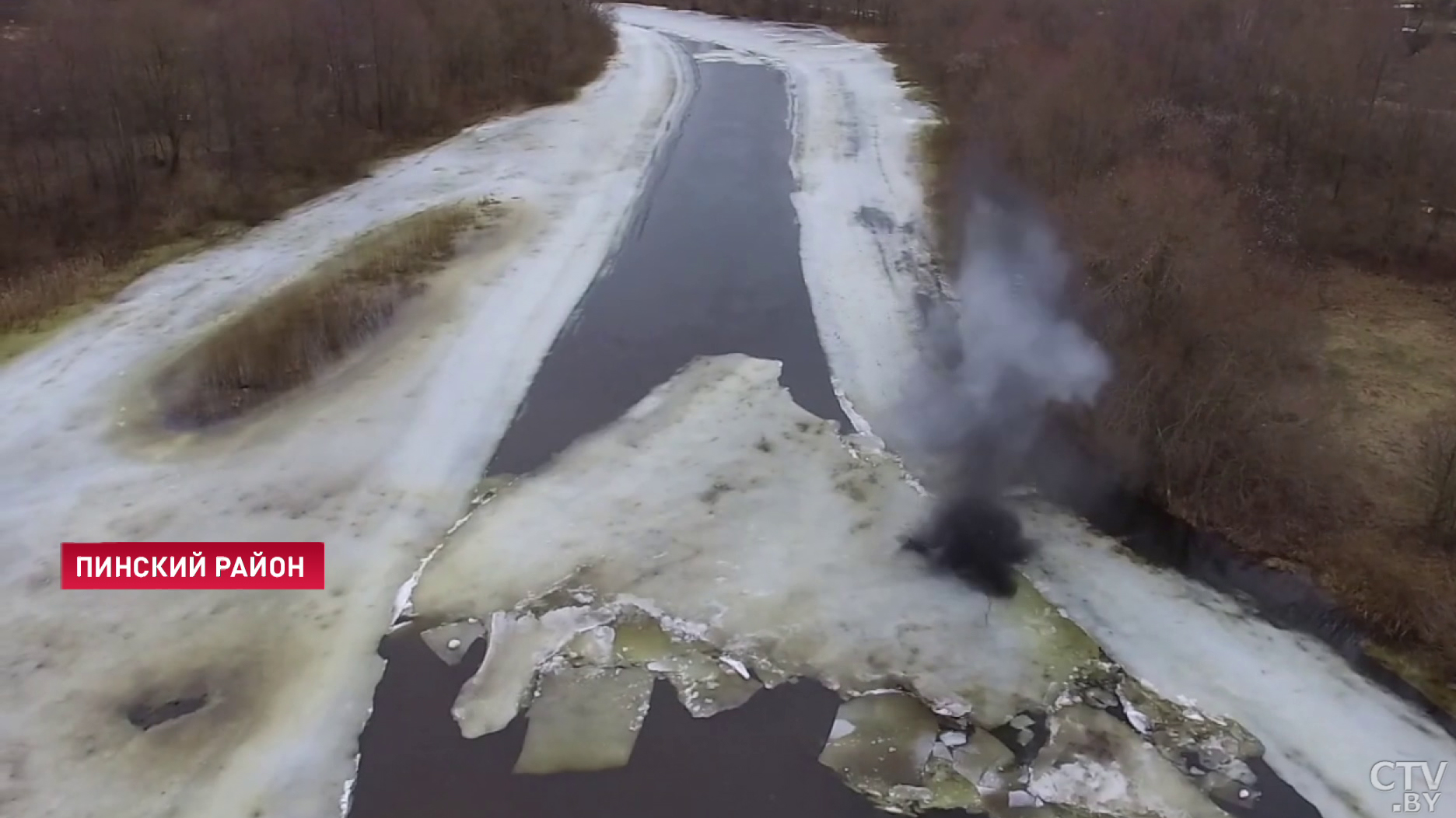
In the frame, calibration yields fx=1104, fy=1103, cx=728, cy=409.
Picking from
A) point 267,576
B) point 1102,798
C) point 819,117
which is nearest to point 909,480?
point 1102,798

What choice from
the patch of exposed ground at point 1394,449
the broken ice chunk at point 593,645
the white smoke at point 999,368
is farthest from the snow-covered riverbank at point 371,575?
the patch of exposed ground at point 1394,449

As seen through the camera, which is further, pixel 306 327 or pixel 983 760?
pixel 306 327

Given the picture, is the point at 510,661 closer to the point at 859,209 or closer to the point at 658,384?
the point at 658,384

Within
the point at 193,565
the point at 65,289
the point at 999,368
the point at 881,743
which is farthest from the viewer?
the point at 65,289

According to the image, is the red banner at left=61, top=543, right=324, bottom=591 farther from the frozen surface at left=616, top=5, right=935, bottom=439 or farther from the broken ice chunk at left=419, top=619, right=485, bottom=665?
the frozen surface at left=616, top=5, right=935, bottom=439

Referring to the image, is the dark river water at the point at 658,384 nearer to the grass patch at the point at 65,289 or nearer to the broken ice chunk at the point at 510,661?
the broken ice chunk at the point at 510,661

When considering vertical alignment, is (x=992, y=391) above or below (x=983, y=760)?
above

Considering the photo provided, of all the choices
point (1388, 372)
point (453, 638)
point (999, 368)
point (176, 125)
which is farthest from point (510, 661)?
point (176, 125)

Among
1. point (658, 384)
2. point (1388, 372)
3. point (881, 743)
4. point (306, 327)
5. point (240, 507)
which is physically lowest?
point (881, 743)

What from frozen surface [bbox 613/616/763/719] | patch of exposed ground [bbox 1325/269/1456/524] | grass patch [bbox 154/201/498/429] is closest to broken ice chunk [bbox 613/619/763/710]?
frozen surface [bbox 613/616/763/719]
